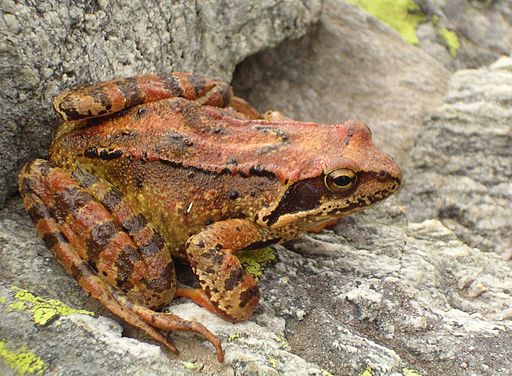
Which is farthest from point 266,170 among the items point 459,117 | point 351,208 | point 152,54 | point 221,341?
point 459,117

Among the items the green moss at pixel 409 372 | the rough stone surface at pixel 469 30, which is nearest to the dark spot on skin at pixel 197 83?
the green moss at pixel 409 372

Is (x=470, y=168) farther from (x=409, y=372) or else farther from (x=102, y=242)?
(x=102, y=242)

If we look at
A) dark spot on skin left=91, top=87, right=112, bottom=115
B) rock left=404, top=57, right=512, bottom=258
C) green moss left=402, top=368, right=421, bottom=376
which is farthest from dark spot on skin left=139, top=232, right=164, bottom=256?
rock left=404, top=57, right=512, bottom=258

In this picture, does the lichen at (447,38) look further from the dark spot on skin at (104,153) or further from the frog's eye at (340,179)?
the dark spot on skin at (104,153)

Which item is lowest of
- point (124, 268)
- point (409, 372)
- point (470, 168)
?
point (470, 168)

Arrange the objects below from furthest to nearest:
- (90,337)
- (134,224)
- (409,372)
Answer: (134,224) < (409,372) < (90,337)

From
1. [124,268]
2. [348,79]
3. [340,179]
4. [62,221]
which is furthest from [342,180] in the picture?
[348,79]
